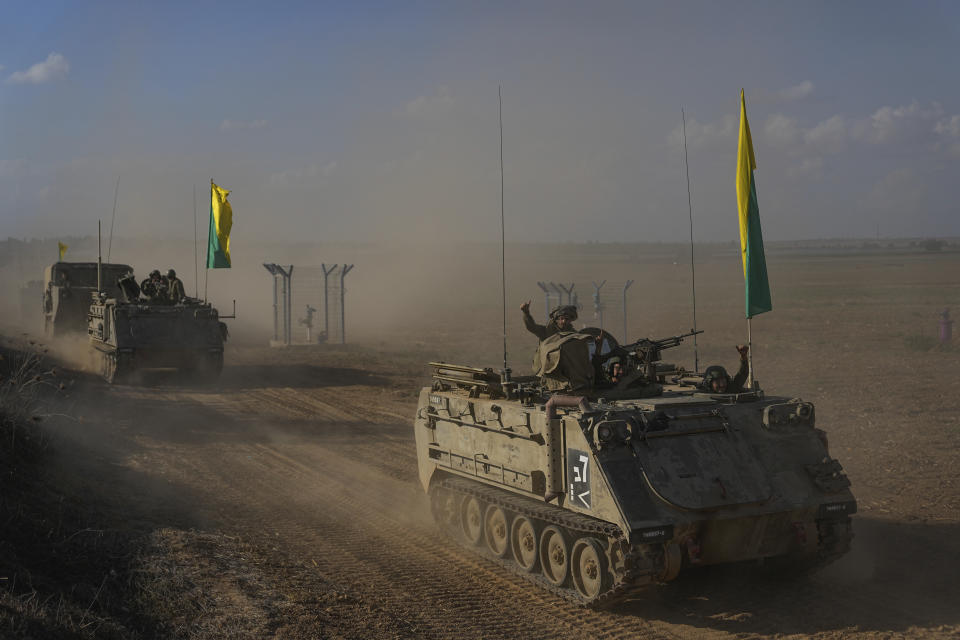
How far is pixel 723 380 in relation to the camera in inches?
371

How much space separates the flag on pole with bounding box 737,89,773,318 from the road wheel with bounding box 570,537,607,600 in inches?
146

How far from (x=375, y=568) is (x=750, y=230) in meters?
5.57

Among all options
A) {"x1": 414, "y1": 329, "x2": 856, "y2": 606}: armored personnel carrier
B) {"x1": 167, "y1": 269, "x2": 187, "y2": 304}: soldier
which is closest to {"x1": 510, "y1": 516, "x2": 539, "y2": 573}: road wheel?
{"x1": 414, "y1": 329, "x2": 856, "y2": 606}: armored personnel carrier

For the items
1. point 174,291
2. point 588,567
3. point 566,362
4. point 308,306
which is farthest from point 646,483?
point 308,306

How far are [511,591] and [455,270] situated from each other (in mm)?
80485

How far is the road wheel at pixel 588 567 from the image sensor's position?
7.96 metres

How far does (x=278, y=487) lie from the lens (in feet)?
42.5

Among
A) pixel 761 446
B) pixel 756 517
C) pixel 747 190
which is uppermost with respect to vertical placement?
pixel 747 190

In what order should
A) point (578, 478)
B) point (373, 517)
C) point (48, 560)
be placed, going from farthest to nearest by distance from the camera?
point (373, 517)
point (578, 478)
point (48, 560)

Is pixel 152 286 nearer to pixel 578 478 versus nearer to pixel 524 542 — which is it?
pixel 524 542

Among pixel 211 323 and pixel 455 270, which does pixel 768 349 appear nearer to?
pixel 211 323

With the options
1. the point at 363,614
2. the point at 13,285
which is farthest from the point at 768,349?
the point at 13,285

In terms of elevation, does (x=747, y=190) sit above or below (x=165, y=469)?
above

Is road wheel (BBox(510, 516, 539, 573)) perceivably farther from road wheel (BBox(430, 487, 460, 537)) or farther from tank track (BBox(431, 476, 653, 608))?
road wheel (BBox(430, 487, 460, 537))
